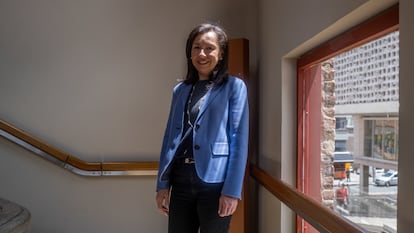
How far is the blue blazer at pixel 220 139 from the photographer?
1185 mm

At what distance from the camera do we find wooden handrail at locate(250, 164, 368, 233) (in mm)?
1005

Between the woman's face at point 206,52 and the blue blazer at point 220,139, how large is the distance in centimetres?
8

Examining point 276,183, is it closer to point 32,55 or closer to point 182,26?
point 182,26

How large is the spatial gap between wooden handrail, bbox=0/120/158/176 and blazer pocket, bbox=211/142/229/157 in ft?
4.00

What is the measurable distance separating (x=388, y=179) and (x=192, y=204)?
59 cm

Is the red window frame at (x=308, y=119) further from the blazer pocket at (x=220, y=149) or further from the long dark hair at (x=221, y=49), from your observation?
the blazer pocket at (x=220, y=149)

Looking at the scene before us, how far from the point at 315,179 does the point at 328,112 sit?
291 millimetres

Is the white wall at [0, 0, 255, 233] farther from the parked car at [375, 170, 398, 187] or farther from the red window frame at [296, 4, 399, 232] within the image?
the parked car at [375, 170, 398, 187]

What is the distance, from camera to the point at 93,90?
7.75 ft

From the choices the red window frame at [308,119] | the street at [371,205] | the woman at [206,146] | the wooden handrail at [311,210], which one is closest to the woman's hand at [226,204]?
the woman at [206,146]

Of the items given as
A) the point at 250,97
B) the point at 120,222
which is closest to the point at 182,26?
the point at 250,97

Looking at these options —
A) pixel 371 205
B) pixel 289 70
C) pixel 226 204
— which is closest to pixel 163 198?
pixel 226 204

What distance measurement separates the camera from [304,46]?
1.46 meters

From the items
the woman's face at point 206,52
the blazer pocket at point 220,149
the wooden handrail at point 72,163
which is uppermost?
the woman's face at point 206,52
